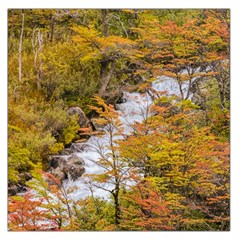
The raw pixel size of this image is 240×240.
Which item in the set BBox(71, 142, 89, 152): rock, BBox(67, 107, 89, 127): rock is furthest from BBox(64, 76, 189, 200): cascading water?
BBox(67, 107, 89, 127): rock

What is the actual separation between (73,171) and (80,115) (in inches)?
20.1

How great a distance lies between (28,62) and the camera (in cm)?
496

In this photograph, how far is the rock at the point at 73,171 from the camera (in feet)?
16.1

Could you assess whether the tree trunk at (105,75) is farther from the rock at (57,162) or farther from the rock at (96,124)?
the rock at (57,162)

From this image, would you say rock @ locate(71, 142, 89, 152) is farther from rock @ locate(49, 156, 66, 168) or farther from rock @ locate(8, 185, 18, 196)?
rock @ locate(8, 185, 18, 196)

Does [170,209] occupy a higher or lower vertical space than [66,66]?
lower

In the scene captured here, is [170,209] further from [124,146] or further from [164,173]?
[124,146]

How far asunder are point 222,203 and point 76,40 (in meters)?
2.00

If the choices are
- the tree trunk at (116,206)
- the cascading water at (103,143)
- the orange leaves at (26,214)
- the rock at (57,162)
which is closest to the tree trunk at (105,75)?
the cascading water at (103,143)

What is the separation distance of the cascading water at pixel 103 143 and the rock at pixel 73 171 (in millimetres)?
33

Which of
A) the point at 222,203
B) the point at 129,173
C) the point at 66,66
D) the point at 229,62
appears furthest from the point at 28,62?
the point at 222,203

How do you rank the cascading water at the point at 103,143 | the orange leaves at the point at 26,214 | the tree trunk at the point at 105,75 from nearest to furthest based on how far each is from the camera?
the orange leaves at the point at 26,214, the cascading water at the point at 103,143, the tree trunk at the point at 105,75

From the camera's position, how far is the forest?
491cm

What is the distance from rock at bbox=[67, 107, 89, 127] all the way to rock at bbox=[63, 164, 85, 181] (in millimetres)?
389
